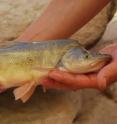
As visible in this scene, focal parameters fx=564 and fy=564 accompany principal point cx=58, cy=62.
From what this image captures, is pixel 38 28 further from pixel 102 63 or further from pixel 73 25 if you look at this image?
pixel 102 63

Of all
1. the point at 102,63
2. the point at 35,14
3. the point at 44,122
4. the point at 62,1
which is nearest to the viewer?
the point at 102,63

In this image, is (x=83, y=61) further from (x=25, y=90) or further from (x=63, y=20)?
(x=63, y=20)

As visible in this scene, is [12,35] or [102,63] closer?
[102,63]

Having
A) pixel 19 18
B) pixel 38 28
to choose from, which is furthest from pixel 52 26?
pixel 19 18

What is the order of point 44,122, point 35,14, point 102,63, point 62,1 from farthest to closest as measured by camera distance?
point 35,14
point 62,1
point 44,122
point 102,63

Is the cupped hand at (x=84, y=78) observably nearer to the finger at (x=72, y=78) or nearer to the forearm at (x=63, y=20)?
the finger at (x=72, y=78)

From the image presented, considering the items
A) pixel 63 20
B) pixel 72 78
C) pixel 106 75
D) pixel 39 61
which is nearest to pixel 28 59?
pixel 39 61

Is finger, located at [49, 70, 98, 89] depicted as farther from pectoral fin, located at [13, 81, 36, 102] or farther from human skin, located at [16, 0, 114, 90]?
human skin, located at [16, 0, 114, 90]
